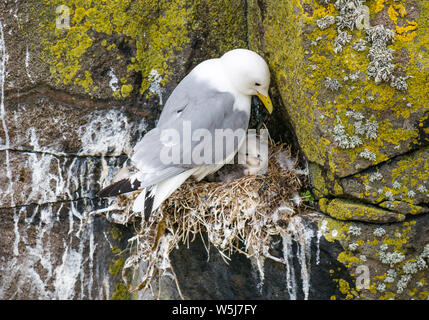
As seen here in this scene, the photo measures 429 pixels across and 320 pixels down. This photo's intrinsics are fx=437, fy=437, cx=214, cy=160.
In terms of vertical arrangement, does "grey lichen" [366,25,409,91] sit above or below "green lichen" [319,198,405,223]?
above

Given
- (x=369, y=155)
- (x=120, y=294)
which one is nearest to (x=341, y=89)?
(x=369, y=155)

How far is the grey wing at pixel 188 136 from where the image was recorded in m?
1.91

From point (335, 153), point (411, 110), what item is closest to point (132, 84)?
point (335, 153)

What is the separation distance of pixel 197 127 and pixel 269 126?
1.74 ft

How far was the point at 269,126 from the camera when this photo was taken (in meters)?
2.32

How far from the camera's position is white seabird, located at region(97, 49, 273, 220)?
6.25 feet

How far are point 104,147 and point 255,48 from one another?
920mm

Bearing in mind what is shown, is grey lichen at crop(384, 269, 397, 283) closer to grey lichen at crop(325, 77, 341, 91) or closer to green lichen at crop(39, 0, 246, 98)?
grey lichen at crop(325, 77, 341, 91)

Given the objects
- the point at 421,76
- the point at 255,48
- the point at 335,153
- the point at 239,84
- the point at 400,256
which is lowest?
the point at 400,256

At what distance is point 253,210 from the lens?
1920mm

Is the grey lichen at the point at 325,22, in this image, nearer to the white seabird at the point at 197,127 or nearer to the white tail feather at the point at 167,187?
the white seabird at the point at 197,127

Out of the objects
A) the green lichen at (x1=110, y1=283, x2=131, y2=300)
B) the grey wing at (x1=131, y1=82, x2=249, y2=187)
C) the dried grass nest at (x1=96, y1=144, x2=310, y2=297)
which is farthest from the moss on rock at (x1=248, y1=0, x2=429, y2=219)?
the green lichen at (x1=110, y1=283, x2=131, y2=300)

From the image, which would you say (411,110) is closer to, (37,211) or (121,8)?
(121,8)

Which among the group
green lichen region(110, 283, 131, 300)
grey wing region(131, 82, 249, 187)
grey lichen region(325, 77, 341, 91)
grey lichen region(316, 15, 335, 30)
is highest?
grey lichen region(316, 15, 335, 30)
